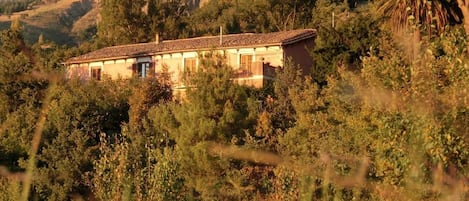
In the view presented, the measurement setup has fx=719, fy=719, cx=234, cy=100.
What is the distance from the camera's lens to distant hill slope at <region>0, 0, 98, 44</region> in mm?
93812

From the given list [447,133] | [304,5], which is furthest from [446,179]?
[304,5]

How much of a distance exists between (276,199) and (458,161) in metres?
7.66

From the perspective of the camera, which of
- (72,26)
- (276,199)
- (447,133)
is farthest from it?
(72,26)

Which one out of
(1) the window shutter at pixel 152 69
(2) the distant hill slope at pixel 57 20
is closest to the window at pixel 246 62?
(1) the window shutter at pixel 152 69

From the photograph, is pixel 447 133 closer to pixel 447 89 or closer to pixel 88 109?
pixel 447 89

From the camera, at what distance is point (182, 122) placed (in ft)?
64.1

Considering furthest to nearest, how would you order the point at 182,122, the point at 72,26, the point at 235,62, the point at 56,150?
1. the point at 72,26
2. the point at 235,62
3. the point at 56,150
4. the point at 182,122

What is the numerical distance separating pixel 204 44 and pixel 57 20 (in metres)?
79.3

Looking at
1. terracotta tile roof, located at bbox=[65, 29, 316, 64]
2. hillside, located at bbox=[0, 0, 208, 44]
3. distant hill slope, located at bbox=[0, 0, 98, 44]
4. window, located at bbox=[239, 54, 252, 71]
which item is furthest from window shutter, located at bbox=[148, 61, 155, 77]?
distant hill slope, located at bbox=[0, 0, 98, 44]

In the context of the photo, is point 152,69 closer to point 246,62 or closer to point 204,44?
point 204,44

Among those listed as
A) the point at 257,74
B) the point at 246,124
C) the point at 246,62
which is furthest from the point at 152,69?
the point at 246,124

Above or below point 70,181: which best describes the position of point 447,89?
above

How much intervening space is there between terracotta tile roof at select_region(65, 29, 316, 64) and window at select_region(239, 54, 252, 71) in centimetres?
54

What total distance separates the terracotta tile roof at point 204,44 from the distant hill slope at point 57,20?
2080 inches
